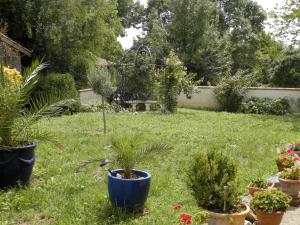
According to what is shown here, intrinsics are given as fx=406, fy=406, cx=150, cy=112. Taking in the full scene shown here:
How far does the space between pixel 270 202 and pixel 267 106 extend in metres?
15.4

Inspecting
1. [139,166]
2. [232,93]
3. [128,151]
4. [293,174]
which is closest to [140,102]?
[232,93]

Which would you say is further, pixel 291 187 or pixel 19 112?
pixel 19 112

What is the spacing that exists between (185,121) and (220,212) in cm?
1042

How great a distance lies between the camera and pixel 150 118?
15.1 metres

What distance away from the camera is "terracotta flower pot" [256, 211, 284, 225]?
4.22 meters

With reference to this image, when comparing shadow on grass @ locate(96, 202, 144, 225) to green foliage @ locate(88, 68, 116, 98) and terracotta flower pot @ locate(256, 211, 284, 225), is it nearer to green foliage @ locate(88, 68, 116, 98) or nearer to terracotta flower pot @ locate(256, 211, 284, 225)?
terracotta flower pot @ locate(256, 211, 284, 225)

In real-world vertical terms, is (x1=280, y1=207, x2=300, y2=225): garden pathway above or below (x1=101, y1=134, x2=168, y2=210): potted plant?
below

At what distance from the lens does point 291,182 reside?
546 centimetres

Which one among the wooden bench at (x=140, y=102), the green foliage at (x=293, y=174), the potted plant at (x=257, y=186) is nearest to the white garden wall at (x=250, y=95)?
the wooden bench at (x=140, y=102)

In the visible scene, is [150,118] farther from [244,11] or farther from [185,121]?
[244,11]

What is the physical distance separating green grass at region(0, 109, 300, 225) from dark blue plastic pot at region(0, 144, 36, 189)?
0.20 meters

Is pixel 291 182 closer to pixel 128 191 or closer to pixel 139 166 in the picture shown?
pixel 128 191

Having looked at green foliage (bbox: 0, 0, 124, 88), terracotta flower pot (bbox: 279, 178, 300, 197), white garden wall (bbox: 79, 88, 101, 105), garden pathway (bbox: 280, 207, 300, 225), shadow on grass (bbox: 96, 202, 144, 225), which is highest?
Result: green foliage (bbox: 0, 0, 124, 88)

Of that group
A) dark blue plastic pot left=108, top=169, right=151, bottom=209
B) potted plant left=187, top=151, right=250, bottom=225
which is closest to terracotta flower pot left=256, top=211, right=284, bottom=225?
potted plant left=187, top=151, right=250, bottom=225
